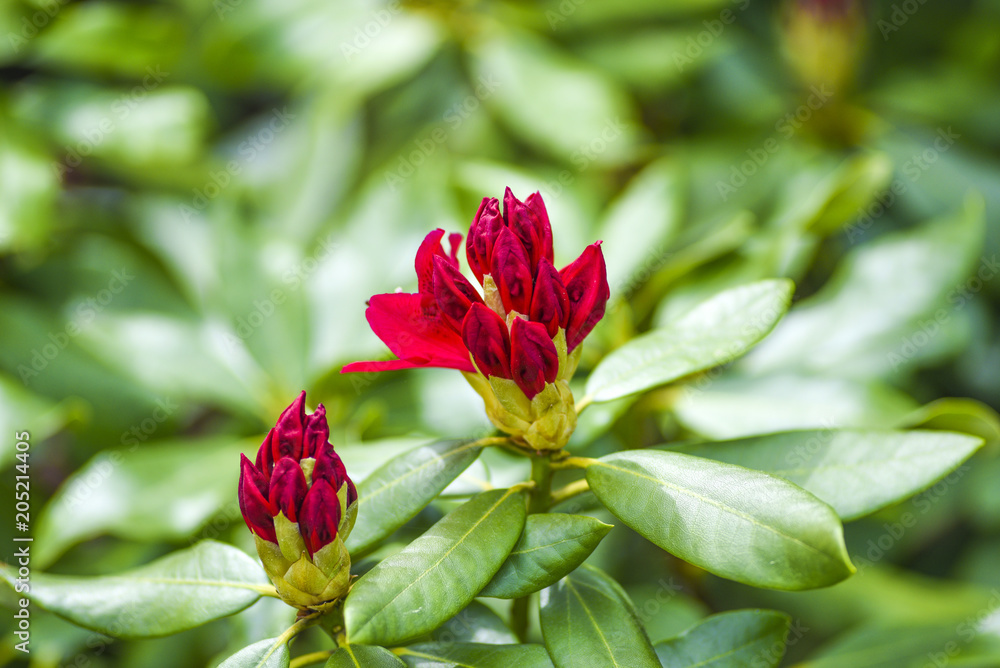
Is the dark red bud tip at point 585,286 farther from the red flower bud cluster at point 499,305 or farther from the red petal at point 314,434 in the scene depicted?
the red petal at point 314,434

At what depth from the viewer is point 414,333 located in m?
0.63

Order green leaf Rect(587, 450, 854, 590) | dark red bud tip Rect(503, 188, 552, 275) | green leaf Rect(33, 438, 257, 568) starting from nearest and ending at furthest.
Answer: green leaf Rect(587, 450, 854, 590) < dark red bud tip Rect(503, 188, 552, 275) < green leaf Rect(33, 438, 257, 568)

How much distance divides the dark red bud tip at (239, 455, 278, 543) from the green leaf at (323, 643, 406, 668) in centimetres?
10

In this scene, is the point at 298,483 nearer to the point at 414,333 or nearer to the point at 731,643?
the point at 414,333

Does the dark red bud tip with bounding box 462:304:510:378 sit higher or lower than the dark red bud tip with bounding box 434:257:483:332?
lower

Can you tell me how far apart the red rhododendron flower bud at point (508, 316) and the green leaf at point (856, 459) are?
0.16m

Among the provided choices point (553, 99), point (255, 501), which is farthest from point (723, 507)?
point (553, 99)

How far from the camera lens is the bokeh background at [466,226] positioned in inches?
43.8

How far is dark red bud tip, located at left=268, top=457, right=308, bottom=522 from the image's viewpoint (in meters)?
0.56

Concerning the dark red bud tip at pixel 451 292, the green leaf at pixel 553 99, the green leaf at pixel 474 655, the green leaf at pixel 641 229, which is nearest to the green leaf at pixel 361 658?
the green leaf at pixel 474 655

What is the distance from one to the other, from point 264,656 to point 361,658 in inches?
2.8

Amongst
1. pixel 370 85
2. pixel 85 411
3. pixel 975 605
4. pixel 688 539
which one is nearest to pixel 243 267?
pixel 85 411

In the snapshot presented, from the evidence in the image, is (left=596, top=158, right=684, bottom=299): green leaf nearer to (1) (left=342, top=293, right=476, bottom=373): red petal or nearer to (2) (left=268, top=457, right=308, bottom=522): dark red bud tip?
(1) (left=342, top=293, right=476, bottom=373): red petal

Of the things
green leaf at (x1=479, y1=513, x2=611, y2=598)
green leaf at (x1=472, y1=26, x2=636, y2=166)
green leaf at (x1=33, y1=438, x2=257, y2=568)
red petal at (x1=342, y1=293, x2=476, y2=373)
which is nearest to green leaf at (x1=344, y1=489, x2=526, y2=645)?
green leaf at (x1=479, y1=513, x2=611, y2=598)
